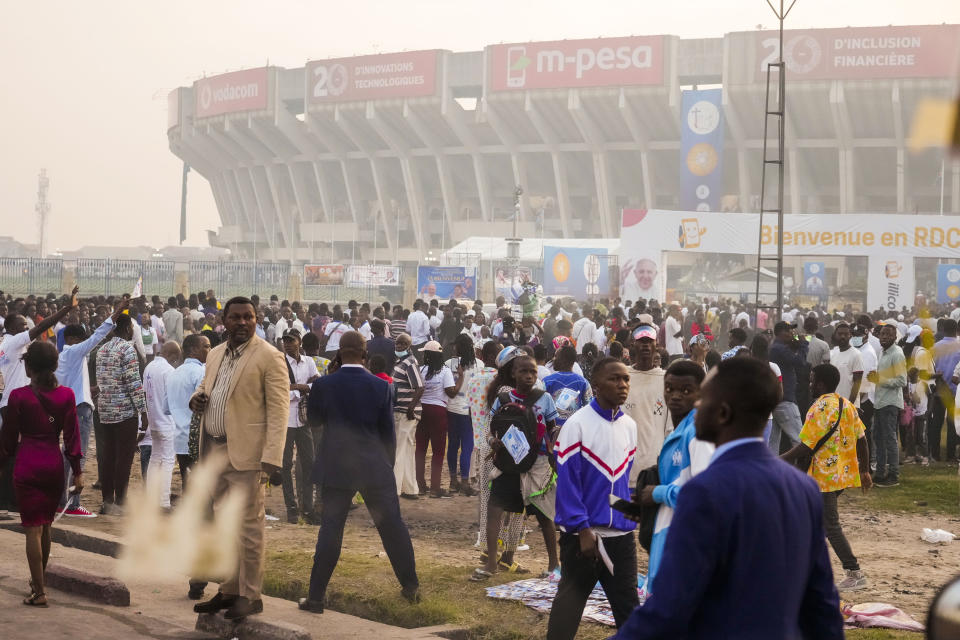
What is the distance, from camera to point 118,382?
841 cm

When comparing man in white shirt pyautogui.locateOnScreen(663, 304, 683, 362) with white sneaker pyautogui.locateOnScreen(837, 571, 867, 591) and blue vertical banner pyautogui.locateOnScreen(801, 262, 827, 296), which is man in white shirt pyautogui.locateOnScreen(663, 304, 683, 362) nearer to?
white sneaker pyautogui.locateOnScreen(837, 571, 867, 591)

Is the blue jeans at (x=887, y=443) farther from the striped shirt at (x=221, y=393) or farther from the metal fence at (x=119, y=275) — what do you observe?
the metal fence at (x=119, y=275)

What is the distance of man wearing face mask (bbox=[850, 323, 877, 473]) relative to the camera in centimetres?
1069

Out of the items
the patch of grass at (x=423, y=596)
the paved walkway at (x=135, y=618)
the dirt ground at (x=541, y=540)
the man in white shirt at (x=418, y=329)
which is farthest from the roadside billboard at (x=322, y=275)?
the paved walkway at (x=135, y=618)

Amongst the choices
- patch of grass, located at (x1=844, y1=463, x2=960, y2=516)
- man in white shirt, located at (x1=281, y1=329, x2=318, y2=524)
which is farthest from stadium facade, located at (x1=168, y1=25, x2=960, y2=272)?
man in white shirt, located at (x1=281, y1=329, x2=318, y2=524)

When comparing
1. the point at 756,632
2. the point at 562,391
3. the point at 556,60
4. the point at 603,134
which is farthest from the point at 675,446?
the point at 603,134

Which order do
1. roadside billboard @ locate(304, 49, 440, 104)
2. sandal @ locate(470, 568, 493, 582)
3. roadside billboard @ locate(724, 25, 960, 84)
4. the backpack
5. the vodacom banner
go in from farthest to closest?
1. roadside billboard @ locate(304, 49, 440, 104)
2. roadside billboard @ locate(724, 25, 960, 84)
3. the vodacom banner
4. sandal @ locate(470, 568, 493, 582)
5. the backpack

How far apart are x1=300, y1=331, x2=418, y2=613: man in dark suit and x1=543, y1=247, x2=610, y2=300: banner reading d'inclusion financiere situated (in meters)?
21.0

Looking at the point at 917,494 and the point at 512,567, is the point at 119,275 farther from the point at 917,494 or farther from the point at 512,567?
the point at 512,567

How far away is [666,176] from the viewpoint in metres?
64.8

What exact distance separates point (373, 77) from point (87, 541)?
2225 inches

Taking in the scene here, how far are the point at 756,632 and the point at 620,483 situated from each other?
2.34 meters

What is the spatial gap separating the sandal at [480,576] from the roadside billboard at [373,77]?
182ft

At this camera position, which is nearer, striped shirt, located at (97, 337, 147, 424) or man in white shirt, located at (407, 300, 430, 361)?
striped shirt, located at (97, 337, 147, 424)
